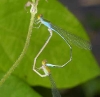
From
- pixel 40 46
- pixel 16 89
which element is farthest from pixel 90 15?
pixel 16 89

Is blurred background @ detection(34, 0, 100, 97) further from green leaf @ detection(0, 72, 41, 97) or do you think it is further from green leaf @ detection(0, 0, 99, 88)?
→ green leaf @ detection(0, 72, 41, 97)

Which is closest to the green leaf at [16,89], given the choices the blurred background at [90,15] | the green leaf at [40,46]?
the green leaf at [40,46]

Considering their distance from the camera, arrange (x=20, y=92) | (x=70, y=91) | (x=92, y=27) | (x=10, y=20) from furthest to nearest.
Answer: (x=92, y=27) → (x=70, y=91) → (x=10, y=20) → (x=20, y=92)

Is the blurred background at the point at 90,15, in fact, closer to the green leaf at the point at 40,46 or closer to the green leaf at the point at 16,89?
the green leaf at the point at 40,46

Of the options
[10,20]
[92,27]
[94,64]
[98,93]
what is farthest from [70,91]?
[10,20]

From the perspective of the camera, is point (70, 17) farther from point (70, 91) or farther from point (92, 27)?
point (92, 27)

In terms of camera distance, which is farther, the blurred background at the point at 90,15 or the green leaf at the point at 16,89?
the blurred background at the point at 90,15
